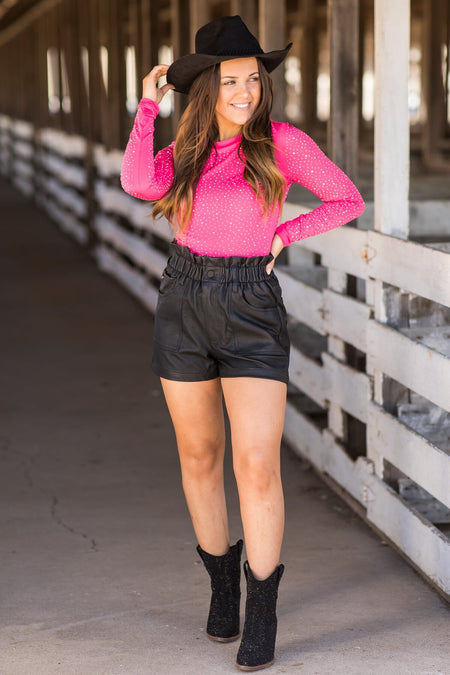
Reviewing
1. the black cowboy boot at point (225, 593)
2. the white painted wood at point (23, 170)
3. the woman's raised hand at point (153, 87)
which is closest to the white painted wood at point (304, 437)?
the black cowboy boot at point (225, 593)

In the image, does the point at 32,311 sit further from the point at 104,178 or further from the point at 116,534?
the point at 116,534

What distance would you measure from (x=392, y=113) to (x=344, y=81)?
2.75ft

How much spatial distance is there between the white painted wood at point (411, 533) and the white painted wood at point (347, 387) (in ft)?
0.98

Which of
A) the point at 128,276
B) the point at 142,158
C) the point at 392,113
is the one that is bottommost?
the point at 128,276

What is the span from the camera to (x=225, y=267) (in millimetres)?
3072

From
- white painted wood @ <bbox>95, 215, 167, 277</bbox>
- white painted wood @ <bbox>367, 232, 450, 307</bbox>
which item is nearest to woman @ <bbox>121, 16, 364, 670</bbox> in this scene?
white painted wood @ <bbox>367, 232, 450, 307</bbox>

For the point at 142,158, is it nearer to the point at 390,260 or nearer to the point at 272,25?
the point at 390,260

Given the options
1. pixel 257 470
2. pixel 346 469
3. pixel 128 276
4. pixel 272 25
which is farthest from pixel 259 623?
pixel 128 276

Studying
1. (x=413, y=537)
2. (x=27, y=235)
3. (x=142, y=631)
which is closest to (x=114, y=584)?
(x=142, y=631)

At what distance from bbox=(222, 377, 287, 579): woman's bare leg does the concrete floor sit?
1.19 ft

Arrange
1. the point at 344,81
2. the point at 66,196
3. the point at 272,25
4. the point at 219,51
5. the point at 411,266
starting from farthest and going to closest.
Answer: the point at 66,196, the point at 272,25, the point at 344,81, the point at 411,266, the point at 219,51

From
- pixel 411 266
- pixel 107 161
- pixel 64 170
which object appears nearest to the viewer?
pixel 411 266

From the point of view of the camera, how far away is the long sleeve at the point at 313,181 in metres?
3.14

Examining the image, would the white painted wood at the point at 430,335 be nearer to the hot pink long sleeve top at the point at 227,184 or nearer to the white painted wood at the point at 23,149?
the hot pink long sleeve top at the point at 227,184
